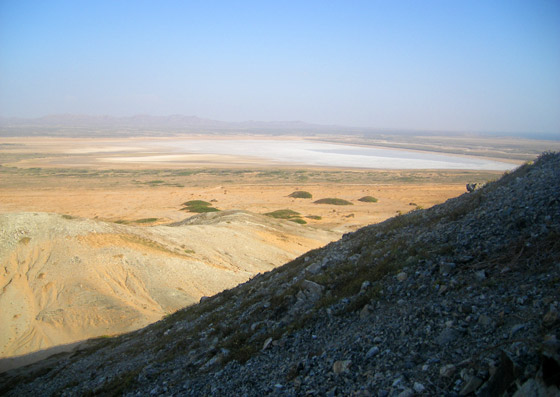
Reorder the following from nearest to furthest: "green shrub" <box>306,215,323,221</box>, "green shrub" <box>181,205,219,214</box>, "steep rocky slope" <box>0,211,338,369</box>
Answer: "steep rocky slope" <box>0,211,338,369</box> < "green shrub" <box>306,215,323,221</box> < "green shrub" <box>181,205,219,214</box>

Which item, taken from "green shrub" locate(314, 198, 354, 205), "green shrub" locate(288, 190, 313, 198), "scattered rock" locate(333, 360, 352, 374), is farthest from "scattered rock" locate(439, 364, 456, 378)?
"green shrub" locate(288, 190, 313, 198)

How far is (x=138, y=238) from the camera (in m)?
23.9

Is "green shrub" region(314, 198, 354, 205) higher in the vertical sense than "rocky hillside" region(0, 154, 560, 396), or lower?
lower

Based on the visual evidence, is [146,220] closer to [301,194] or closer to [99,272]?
[99,272]

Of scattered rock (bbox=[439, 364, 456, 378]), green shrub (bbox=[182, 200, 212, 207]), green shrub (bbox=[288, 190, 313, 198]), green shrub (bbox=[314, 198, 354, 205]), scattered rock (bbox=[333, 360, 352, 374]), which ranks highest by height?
scattered rock (bbox=[439, 364, 456, 378])

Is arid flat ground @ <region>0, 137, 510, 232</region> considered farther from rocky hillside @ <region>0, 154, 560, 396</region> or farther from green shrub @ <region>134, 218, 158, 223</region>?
rocky hillside @ <region>0, 154, 560, 396</region>

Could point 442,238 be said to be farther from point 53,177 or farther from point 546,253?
point 53,177

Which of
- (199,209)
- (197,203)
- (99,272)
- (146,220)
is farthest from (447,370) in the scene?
(197,203)

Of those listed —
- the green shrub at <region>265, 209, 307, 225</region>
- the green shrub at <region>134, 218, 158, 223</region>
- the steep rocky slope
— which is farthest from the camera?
the green shrub at <region>265, 209, 307, 225</region>

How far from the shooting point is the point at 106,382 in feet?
31.0

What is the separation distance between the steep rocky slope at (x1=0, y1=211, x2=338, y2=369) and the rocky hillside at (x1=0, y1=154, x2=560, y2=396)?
4563mm

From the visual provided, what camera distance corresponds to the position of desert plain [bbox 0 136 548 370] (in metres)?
17.1

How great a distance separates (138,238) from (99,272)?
14.1ft

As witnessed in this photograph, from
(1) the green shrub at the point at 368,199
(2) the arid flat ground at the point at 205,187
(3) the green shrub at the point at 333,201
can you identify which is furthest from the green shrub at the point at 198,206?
(1) the green shrub at the point at 368,199
